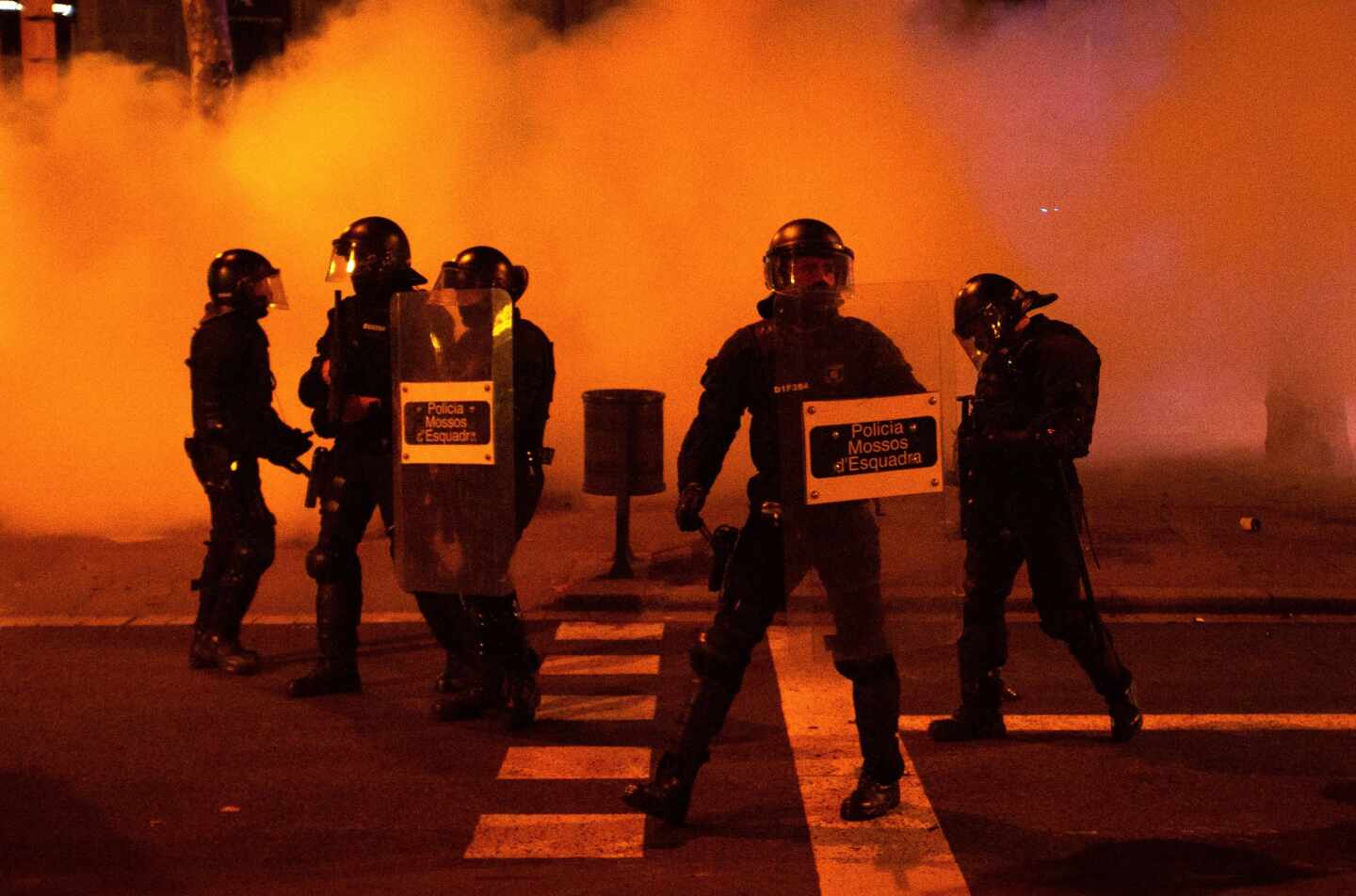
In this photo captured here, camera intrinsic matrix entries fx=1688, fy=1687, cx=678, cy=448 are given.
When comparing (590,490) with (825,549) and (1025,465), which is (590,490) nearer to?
(1025,465)

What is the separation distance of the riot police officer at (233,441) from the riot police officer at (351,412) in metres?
0.62

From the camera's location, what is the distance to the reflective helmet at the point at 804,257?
15.6ft

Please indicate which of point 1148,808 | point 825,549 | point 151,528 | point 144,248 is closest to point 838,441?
point 825,549

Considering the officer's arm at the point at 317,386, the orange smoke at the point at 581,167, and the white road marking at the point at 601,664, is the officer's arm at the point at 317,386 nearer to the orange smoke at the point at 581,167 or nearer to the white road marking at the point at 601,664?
the white road marking at the point at 601,664

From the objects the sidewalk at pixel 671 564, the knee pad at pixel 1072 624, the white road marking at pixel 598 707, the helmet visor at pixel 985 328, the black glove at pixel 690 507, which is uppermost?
the helmet visor at pixel 985 328

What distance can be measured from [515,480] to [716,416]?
1329 millimetres

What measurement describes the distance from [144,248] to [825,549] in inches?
305

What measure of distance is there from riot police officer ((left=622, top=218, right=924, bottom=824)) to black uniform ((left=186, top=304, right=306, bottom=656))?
266cm

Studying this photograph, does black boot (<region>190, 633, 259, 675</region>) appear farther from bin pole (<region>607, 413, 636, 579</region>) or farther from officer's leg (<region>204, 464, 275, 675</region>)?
bin pole (<region>607, 413, 636, 579</region>)

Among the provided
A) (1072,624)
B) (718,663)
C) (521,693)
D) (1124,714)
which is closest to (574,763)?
(521,693)

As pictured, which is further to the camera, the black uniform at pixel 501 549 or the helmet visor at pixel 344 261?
the helmet visor at pixel 344 261

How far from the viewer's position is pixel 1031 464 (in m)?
5.59

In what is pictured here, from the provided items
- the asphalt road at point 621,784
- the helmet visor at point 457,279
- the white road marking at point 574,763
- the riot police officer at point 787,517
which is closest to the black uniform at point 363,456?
the helmet visor at point 457,279

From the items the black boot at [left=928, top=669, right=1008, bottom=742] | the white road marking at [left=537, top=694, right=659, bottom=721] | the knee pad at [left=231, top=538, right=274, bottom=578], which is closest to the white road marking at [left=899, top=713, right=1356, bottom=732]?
the black boot at [left=928, top=669, right=1008, bottom=742]
